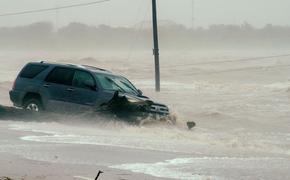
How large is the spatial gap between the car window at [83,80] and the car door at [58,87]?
0.51ft

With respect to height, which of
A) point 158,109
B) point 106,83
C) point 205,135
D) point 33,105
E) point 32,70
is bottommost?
point 205,135

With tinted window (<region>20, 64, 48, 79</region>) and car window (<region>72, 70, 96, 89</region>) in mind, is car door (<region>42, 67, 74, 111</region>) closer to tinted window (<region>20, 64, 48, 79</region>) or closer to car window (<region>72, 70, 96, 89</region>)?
car window (<region>72, 70, 96, 89</region>)

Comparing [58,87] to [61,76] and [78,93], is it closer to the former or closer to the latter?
[61,76]

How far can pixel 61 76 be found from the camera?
18578 mm

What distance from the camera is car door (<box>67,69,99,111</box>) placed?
1764cm

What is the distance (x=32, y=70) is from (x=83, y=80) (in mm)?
1986

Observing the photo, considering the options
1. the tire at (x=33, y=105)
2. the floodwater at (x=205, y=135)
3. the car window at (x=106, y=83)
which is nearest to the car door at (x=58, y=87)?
the tire at (x=33, y=105)

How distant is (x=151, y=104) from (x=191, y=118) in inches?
272

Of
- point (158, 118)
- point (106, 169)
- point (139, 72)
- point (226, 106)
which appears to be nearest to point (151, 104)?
point (158, 118)

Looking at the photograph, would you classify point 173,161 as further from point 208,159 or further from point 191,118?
point 191,118

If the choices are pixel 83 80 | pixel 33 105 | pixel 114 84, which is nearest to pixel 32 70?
pixel 33 105

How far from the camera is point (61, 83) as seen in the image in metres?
18.4

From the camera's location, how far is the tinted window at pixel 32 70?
19062mm

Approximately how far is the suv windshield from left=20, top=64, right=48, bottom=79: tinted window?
2015 millimetres
